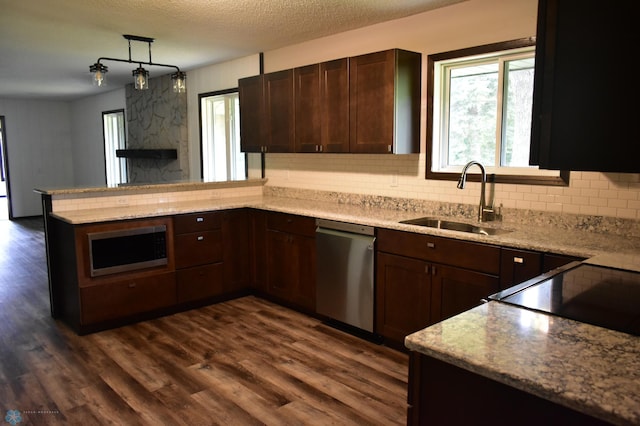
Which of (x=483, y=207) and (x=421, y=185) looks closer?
(x=483, y=207)

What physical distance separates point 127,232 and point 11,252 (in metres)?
3.98

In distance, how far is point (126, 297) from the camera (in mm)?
3932

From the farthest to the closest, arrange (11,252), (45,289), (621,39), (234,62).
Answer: (11,252), (234,62), (45,289), (621,39)

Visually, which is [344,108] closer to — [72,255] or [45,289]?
[72,255]

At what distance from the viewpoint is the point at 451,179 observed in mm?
3717

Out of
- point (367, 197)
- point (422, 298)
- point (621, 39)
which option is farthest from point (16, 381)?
point (621, 39)

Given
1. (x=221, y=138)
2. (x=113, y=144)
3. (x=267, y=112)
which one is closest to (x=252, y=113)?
(x=267, y=112)

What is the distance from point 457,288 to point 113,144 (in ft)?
26.8

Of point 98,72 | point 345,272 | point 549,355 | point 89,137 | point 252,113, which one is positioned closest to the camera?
point 549,355

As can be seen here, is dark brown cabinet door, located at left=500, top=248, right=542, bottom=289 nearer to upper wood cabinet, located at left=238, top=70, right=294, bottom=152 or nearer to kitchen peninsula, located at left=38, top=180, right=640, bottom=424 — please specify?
kitchen peninsula, located at left=38, top=180, right=640, bottom=424

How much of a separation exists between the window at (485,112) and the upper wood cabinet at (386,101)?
0.14m

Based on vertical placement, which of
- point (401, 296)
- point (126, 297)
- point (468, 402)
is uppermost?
point (468, 402)

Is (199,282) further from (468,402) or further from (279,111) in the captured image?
(468,402)

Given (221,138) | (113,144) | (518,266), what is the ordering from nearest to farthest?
(518,266), (221,138), (113,144)
